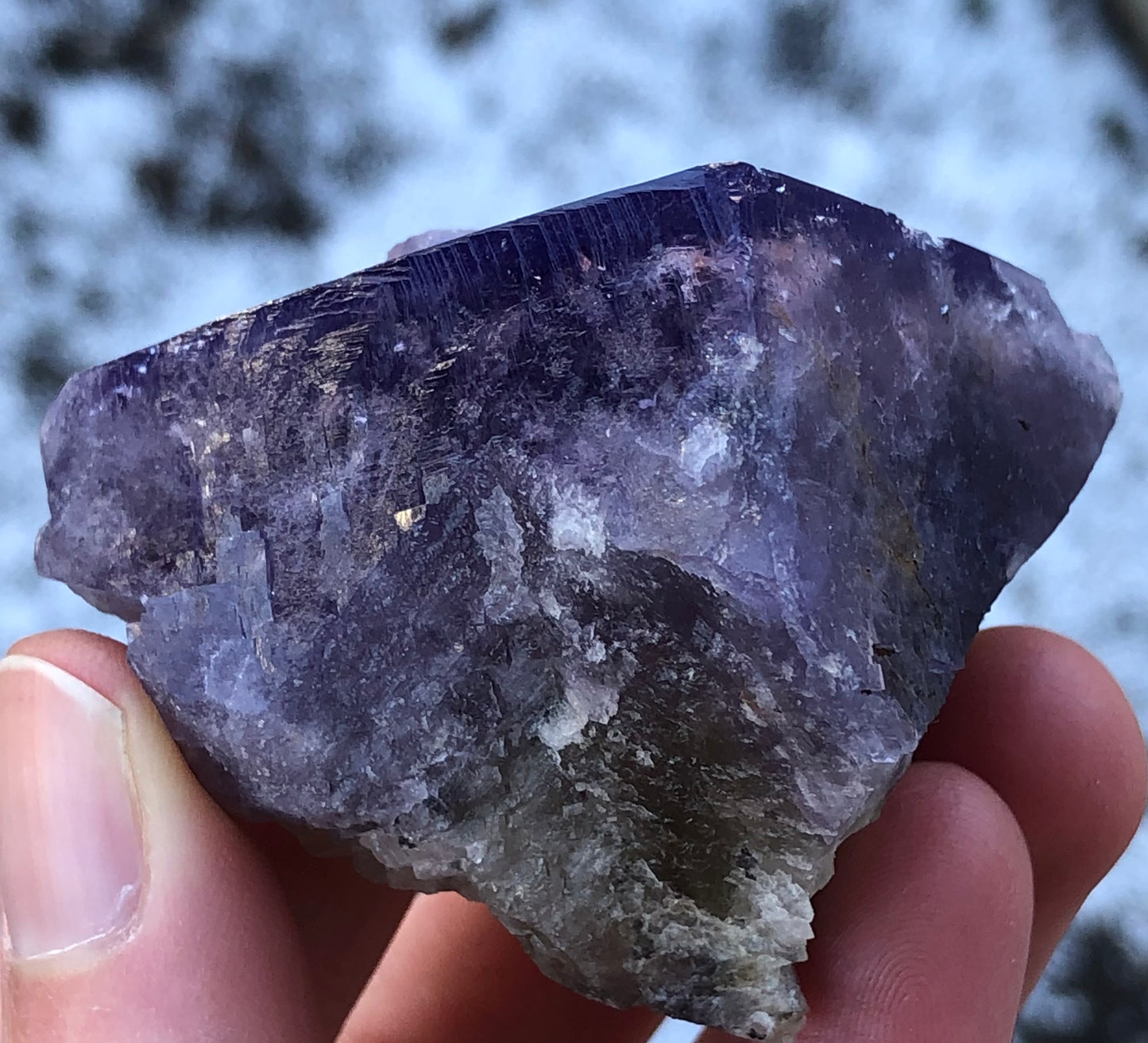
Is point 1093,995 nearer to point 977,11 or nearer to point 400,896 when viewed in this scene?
point 400,896

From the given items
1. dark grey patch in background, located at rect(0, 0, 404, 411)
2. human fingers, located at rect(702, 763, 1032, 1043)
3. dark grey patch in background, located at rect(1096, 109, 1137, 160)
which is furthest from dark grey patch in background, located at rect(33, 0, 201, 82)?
human fingers, located at rect(702, 763, 1032, 1043)

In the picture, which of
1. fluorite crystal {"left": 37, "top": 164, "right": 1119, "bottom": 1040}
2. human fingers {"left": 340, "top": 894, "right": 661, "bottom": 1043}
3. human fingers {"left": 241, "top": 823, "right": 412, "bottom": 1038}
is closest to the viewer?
fluorite crystal {"left": 37, "top": 164, "right": 1119, "bottom": 1040}

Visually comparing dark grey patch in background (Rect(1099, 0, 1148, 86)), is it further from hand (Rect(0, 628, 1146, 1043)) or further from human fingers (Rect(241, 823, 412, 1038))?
human fingers (Rect(241, 823, 412, 1038))

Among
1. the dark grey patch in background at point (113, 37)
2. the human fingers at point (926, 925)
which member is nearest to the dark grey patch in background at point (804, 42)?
the dark grey patch in background at point (113, 37)

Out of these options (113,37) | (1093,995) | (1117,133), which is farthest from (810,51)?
(1093,995)

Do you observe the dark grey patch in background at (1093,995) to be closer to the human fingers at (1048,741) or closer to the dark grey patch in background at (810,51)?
the human fingers at (1048,741)

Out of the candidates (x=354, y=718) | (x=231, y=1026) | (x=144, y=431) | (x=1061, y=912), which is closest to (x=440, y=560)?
(x=354, y=718)
